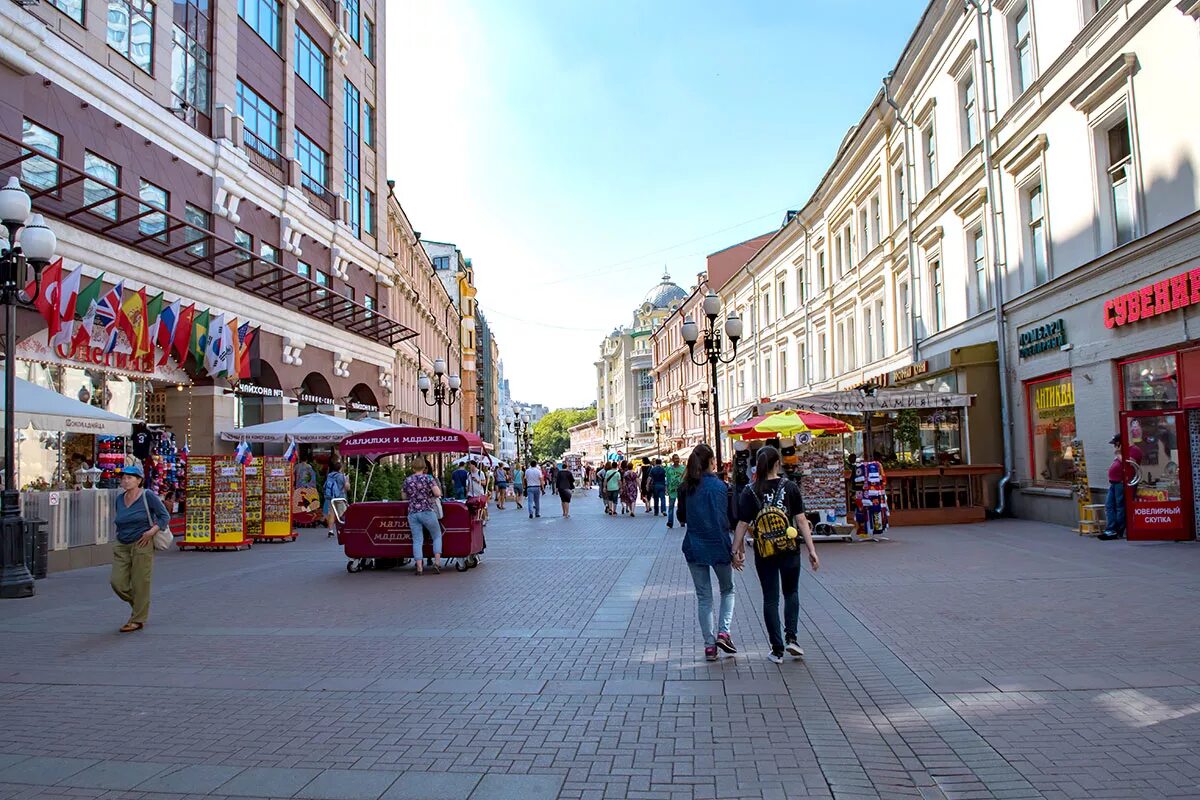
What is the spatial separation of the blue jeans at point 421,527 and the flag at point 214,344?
34.2 feet

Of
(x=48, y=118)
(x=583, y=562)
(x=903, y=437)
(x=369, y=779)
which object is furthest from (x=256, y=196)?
Result: (x=369, y=779)

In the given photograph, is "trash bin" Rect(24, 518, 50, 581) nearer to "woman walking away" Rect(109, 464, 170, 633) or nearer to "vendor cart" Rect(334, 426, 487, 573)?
"vendor cart" Rect(334, 426, 487, 573)

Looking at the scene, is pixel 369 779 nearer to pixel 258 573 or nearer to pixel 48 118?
pixel 258 573

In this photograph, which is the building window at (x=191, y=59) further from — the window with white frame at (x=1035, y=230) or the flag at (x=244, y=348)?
the window with white frame at (x=1035, y=230)

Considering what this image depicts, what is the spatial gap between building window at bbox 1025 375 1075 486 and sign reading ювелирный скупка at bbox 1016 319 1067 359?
668 millimetres

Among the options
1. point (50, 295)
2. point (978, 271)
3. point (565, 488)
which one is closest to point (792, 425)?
point (978, 271)

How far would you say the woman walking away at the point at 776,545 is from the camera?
272 inches

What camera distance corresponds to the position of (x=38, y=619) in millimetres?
9562

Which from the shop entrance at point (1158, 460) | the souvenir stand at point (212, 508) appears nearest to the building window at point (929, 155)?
the shop entrance at point (1158, 460)

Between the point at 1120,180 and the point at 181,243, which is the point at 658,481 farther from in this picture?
the point at 181,243

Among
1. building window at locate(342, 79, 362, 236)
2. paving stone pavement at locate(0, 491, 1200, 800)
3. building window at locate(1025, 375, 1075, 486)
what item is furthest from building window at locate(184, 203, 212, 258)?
building window at locate(1025, 375, 1075, 486)

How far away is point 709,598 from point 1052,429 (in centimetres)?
1466

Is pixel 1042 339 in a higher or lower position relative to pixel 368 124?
lower

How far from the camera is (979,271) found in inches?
888
